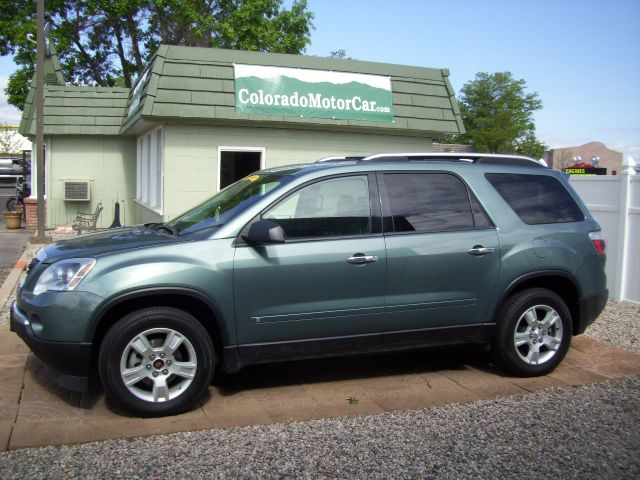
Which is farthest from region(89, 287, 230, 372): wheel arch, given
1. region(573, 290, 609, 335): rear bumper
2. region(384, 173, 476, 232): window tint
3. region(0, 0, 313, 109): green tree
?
region(0, 0, 313, 109): green tree

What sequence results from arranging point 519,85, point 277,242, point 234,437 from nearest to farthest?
point 234,437 < point 277,242 < point 519,85

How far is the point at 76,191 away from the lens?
644 inches

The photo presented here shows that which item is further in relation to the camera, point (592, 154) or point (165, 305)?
point (592, 154)

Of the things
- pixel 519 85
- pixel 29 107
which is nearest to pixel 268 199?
pixel 29 107

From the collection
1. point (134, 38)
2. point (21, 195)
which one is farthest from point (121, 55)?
point (21, 195)

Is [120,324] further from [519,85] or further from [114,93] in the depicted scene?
[519,85]

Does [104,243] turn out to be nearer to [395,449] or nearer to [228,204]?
[228,204]

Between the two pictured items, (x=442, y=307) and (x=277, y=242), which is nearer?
(x=277, y=242)

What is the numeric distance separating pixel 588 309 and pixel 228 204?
327 cm

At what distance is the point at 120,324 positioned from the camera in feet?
14.2

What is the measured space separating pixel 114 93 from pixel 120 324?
535 inches

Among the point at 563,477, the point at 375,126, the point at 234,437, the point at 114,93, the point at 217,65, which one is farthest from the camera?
the point at 114,93

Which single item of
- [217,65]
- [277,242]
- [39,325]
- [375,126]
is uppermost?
[217,65]

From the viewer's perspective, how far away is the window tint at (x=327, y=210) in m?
4.81
